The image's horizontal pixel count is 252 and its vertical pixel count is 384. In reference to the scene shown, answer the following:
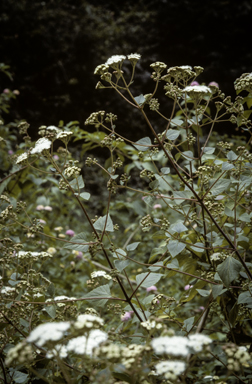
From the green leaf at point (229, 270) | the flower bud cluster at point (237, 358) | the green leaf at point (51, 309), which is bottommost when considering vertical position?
the green leaf at point (51, 309)

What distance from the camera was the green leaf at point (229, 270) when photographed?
79cm

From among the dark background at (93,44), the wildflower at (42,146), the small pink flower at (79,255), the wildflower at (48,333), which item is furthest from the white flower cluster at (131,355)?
the dark background at (93,44)

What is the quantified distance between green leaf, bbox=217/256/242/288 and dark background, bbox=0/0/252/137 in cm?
346

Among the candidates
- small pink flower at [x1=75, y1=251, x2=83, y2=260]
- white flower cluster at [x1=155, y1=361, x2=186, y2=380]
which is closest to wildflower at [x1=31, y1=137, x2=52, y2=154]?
white flower cluster at [x1=155, y1=361, x2=186, y2=380]

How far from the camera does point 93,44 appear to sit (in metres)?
4.48

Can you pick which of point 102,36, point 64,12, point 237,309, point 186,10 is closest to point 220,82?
point 186,10

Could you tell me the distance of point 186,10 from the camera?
4422 millimetres

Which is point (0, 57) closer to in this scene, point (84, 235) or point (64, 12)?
point (64, 12)

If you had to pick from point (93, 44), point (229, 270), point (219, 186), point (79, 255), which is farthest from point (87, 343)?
point (93, 44)

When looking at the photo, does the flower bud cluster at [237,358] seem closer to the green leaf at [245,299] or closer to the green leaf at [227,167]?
the green leaf at [245,299]

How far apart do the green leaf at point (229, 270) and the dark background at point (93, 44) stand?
3.46 meters

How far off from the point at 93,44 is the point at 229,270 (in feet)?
14.5

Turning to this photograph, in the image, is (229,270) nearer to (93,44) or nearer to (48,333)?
(48,333)

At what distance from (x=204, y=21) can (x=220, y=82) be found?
998 millimetres
